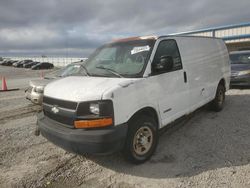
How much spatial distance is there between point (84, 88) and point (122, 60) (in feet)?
3.44

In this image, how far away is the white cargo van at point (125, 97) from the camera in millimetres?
2814

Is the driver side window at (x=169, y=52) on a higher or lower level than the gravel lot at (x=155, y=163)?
higher

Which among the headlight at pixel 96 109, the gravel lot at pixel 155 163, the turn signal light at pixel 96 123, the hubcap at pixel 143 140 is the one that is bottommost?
the gravel lot at pixel 155 163

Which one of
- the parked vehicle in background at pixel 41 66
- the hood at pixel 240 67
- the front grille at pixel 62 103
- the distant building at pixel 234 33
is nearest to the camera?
the front grille at pixel 62 103

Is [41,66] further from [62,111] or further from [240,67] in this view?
[62,111]

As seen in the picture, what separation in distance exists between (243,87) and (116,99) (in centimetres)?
831

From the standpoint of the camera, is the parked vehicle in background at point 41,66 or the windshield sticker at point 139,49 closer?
the windshield sticker at point 139,49

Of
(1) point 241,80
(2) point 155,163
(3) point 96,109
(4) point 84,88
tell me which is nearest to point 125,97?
(3) point 96,109

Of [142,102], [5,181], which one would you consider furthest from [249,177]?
[5,181]

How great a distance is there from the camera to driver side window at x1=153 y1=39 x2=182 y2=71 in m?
Result: 3.64

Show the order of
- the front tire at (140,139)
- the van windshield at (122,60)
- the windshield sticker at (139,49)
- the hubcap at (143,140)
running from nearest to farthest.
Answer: the front tire at (140,139)
the hubcap at (143,140)
the van windshield at (122,60)
the windshield sticker at (139,49)

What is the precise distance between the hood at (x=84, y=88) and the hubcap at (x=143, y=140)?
0.84 m

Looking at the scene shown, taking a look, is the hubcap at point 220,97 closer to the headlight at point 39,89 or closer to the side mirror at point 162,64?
the side mirror at point 162,64

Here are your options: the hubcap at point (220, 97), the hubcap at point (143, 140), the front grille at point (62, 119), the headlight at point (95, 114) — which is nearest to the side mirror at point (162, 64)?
the hubcap at point (143, 140)
